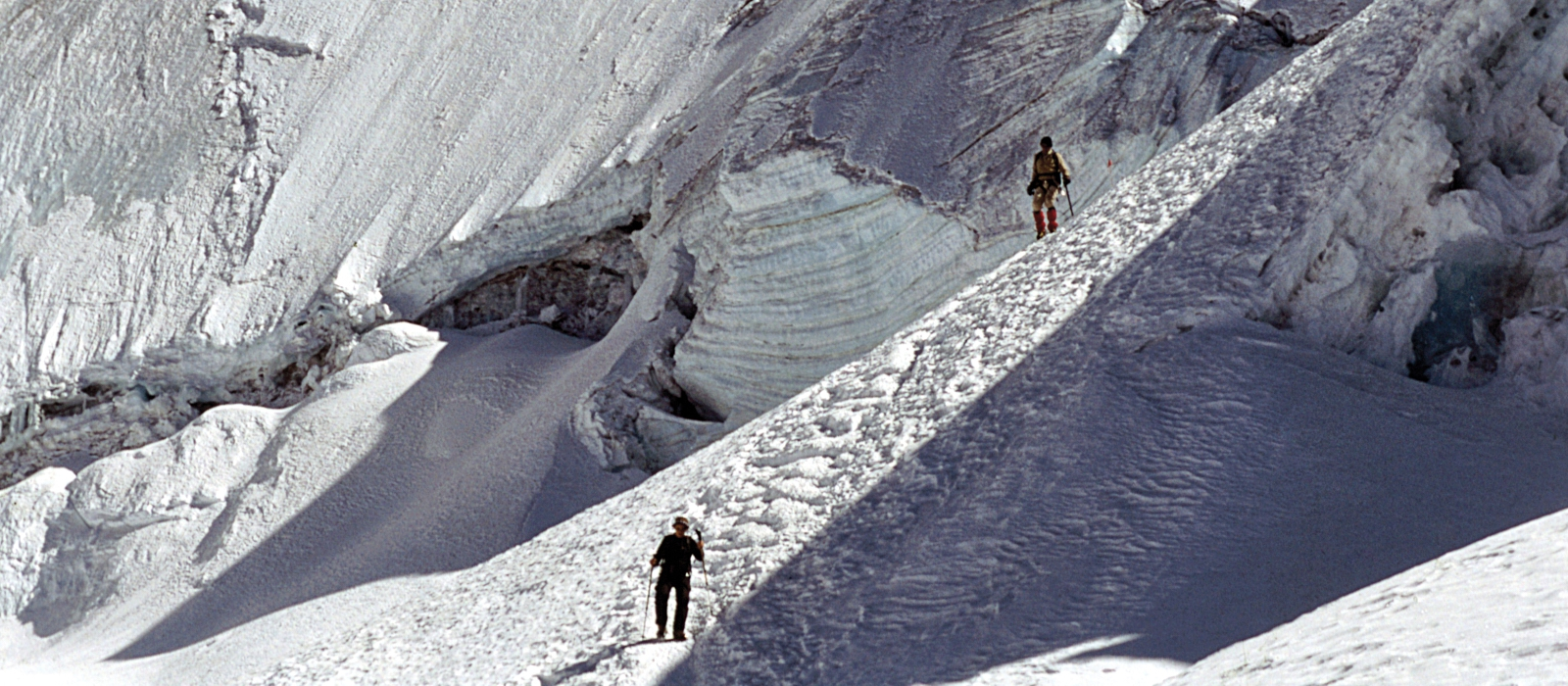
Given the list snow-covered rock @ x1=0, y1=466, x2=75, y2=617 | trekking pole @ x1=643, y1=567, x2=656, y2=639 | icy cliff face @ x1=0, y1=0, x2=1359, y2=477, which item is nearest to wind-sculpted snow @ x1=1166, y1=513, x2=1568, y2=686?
trekking pole @ x1=643, y1=567, x2=656, y2=639

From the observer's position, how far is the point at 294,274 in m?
15.7

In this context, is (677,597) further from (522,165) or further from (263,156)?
(263,156)

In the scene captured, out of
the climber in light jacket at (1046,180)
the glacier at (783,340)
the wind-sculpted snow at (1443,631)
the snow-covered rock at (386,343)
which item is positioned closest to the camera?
the wind-sculpted snow at (1443,631)

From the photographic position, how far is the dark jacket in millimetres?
6785

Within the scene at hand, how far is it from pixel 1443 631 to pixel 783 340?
8646 millimetres

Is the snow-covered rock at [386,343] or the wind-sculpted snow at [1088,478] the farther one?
the snow-covered rock at [386,343]

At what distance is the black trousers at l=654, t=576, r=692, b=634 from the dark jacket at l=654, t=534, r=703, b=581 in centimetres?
2

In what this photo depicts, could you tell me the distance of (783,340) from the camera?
12.4 m

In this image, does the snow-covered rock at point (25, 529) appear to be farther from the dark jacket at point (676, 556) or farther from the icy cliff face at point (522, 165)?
the dark jacket at point (676, 556)

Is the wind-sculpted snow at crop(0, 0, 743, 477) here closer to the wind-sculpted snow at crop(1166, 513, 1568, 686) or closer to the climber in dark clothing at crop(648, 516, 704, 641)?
the climber in dark clothing at crop(648, 516, 704, 641)

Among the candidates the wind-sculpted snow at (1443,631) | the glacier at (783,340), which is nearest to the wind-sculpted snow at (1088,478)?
the glacier at (783,340)

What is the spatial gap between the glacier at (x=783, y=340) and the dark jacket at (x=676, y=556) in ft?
1.29

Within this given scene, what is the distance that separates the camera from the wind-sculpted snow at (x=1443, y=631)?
3.61 m

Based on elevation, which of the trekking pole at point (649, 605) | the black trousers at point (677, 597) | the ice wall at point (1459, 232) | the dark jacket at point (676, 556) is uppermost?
the ice wall at point (1459, 232)
